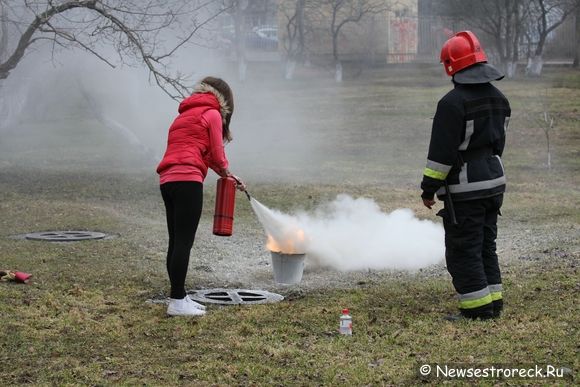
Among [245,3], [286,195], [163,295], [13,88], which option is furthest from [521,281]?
[245,3]

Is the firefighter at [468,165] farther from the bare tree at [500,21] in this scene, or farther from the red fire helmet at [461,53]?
the bare tree at [500,21]

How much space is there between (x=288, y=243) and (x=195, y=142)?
1.65 m

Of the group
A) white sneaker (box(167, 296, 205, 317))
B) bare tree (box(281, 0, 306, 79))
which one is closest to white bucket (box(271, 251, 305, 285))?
white sneaker (box(167, 296, 205, 317))

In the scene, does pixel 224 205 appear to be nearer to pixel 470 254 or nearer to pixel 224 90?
pixel 224 90

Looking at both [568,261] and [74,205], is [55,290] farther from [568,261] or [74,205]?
[74,205]

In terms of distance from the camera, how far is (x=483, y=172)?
616 centimetres

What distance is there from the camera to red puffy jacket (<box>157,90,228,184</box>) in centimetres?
660

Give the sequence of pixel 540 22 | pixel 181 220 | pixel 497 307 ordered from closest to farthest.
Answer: pixel 497 307, pixel 181 220, pixel 540 22

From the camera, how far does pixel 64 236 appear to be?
10383mm

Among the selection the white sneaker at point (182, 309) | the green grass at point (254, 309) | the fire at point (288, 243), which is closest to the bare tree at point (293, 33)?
the green grass at point (254, 309)

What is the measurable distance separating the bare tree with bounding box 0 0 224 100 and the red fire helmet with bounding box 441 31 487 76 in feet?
23.3

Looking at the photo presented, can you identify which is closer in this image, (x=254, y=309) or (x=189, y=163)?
(x=189, y=163)

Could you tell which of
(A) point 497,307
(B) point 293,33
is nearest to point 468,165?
(A) point 497,307

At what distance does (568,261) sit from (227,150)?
48.5 feet
